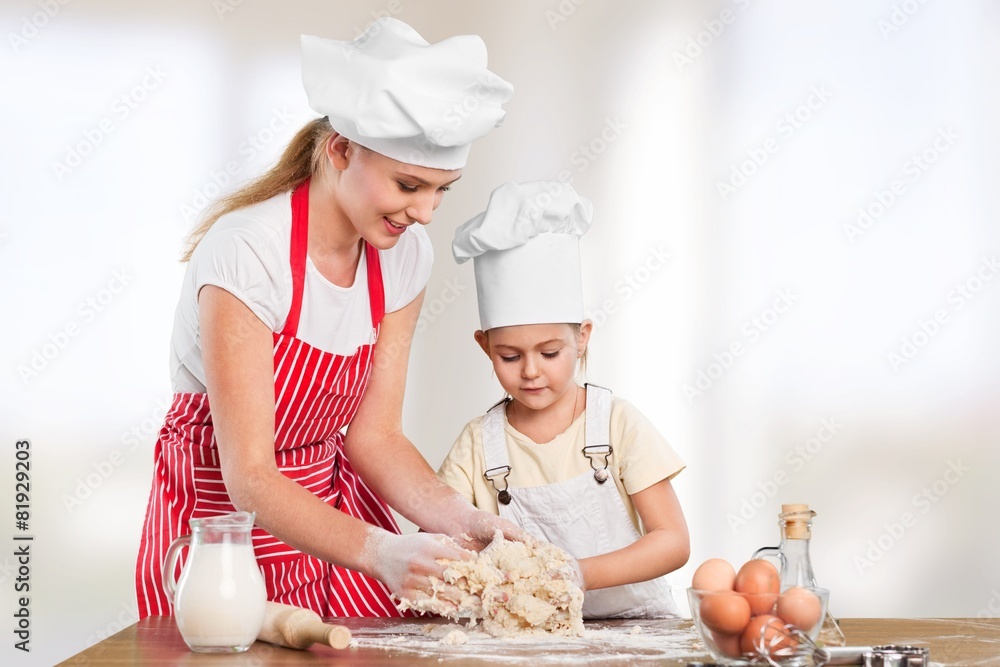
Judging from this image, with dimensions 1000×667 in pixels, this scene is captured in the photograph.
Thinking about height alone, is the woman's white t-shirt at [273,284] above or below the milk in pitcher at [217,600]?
above

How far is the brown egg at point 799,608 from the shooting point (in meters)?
0.99

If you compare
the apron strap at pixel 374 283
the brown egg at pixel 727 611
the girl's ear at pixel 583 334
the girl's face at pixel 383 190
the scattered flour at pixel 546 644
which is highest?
the girl's face at pixel 383 190

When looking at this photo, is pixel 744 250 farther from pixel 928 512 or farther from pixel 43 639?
pixel 43 639

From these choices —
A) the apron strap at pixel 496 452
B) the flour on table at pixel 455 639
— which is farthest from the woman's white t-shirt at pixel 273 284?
the flour on table at pixel 455 639

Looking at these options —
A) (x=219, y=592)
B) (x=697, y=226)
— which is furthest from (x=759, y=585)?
(x=697, y=226)

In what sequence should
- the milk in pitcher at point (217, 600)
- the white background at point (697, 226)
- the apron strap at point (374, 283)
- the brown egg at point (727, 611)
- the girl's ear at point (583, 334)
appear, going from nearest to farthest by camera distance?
the brown egg at point (727, 611)
the milk in pitcher at point (217, 600)
the apron strap at point (374, 283)
the girl's ear at point (583, 334)
the white background at point (697, 226)

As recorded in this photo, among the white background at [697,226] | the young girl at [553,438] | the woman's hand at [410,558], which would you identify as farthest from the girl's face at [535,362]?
the white background at [697,226]

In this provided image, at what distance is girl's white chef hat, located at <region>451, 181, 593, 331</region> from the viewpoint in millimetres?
1714

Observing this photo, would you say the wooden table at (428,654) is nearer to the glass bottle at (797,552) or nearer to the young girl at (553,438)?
the glass bottle at (797,552)

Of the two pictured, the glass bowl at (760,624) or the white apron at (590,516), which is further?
the white apron at (590,516)

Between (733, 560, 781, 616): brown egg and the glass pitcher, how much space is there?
54 cm

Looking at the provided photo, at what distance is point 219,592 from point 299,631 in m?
0.11

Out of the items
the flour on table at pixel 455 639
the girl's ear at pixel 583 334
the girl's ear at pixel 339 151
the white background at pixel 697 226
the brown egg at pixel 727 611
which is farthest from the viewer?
the white background at pixel 697 226

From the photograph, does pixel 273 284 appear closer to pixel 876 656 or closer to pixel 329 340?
pixel 329 340
